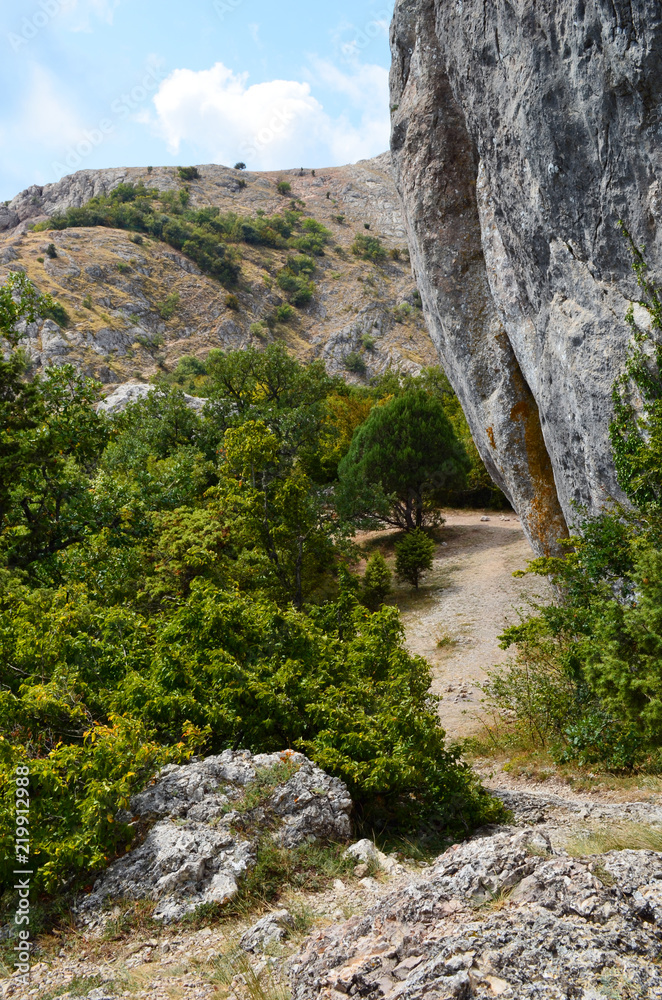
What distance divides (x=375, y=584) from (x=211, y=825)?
46.2 ft

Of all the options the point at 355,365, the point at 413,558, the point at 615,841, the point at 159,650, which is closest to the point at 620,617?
the point at 615,841

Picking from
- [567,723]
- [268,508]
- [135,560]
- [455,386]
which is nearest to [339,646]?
[567,723]

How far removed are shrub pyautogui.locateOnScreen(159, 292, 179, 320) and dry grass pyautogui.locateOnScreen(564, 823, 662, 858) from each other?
6369cm

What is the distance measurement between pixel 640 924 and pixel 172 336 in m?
62.9

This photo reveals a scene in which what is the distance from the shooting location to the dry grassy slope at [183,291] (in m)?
54.1

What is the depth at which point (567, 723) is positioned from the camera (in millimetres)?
7609

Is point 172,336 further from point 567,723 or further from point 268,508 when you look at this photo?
point 567,723

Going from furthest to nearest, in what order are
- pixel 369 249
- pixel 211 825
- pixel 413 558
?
1. pixel 369 249
2. pixel 413 558
3. pixel 211 825

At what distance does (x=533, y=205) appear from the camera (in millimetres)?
8414

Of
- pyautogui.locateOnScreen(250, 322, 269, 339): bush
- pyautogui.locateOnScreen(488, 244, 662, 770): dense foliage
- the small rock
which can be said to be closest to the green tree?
pyautogui.locateOnScreen(488, 244, 662, 770): dense foliage

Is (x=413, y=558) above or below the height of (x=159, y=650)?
below

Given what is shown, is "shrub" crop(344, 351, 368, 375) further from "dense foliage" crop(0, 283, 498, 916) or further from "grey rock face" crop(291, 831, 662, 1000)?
"grey rock face" crop(291, 831, 662, 1000)

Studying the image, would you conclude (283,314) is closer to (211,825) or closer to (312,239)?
(312,239)

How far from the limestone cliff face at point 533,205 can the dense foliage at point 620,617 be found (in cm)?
45
